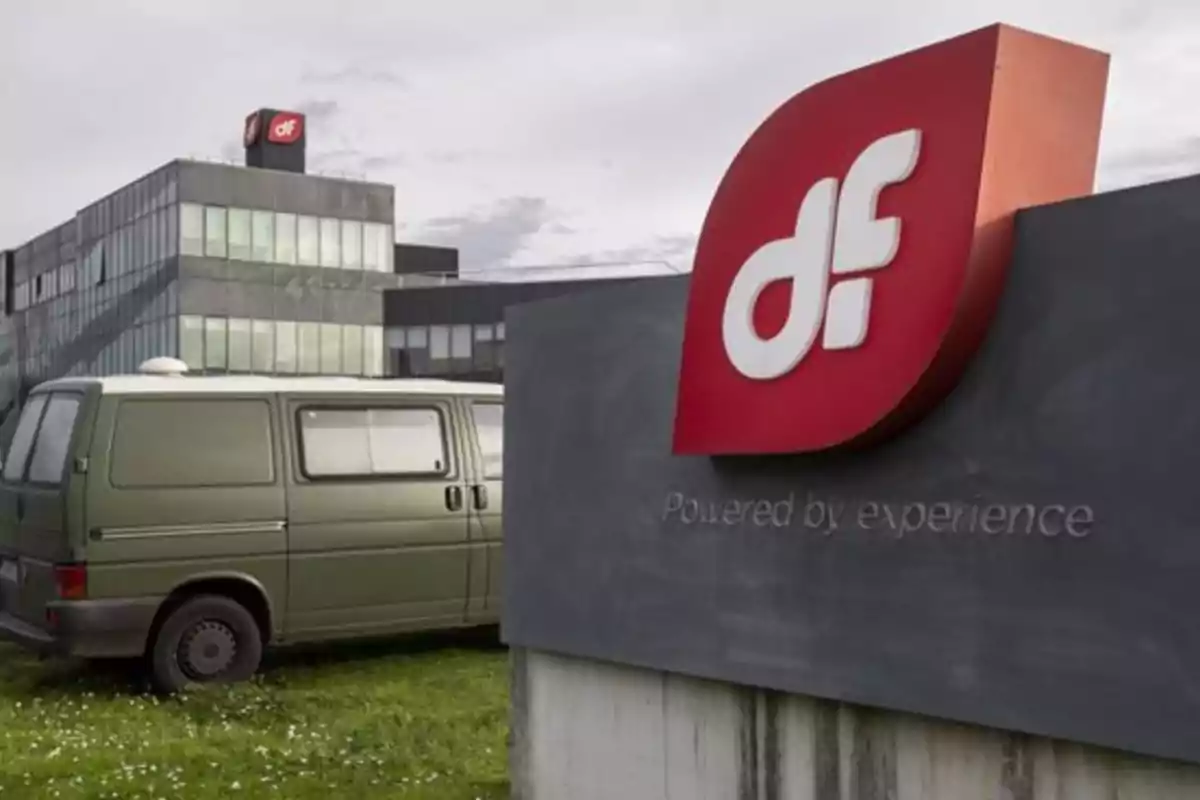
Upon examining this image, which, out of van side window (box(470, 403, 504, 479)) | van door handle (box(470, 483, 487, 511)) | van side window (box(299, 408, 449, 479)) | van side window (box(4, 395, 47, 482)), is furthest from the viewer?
van side window (box(470, 403, 504, 479))

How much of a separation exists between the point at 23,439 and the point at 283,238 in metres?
51.5

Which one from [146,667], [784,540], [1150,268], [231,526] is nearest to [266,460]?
[231,526]

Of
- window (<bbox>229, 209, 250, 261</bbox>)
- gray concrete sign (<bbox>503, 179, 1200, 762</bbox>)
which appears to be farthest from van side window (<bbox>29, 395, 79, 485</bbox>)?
window (<bbox>229, 209, 250, 261</bbox>)

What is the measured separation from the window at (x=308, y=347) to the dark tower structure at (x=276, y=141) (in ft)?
24.0

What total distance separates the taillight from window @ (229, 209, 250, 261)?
5162cm

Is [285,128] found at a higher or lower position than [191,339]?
higher

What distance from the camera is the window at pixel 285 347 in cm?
5916

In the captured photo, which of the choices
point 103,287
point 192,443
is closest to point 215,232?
point 103,287

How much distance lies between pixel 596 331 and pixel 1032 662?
2235 millimetres

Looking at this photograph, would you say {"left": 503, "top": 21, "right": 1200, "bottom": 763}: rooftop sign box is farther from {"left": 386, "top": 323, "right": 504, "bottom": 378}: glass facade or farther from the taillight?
{"left": 386, "top": 323, "right": 504, "bottom": 378}: glass facade

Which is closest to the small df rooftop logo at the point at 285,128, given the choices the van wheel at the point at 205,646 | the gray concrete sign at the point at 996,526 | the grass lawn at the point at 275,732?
the grass lawn at the point at 275,732

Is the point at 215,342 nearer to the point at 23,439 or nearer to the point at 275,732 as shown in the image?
the point at 23,439

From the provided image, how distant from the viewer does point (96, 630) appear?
8500 mm

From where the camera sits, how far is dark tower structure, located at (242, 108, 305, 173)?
62.5m
